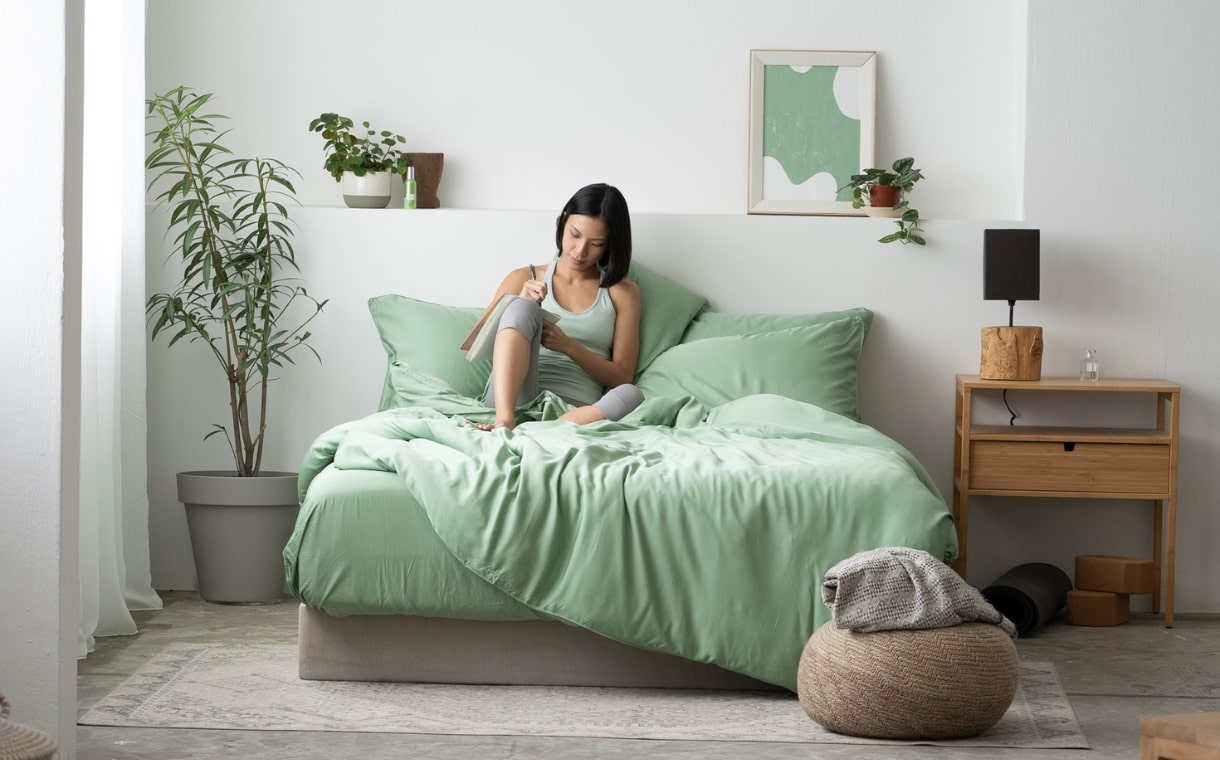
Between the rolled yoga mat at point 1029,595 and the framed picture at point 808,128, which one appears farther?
the framed picture at point 808,128

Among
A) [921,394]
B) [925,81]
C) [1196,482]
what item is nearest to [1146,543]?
[1196,482]

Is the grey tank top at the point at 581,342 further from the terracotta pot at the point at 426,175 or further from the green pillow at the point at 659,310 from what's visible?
the terracotta pot at the point at 426,175

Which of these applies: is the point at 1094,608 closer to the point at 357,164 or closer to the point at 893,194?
the point at 893,194

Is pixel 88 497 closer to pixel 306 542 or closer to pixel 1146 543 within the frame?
pixel 306 542

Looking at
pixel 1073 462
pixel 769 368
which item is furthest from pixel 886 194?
pixel 1073 462

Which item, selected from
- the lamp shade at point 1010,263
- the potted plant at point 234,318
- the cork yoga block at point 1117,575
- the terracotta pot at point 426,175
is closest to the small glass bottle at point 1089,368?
the lamp shade at point 1010,263

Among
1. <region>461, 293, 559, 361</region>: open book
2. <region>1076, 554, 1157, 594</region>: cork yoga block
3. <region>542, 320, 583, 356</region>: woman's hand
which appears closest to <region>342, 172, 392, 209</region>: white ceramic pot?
<region>461, 293, 559, 361</region>: open book

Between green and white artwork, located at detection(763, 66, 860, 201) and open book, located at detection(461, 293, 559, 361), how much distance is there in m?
1.08

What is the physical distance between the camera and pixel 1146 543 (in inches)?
Result: 175

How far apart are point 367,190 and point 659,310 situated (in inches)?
43.3

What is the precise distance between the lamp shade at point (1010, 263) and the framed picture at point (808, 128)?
60cm

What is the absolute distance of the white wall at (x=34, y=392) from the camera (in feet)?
8.07

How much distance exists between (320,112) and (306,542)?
2.15 metres

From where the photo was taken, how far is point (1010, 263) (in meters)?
4.24
